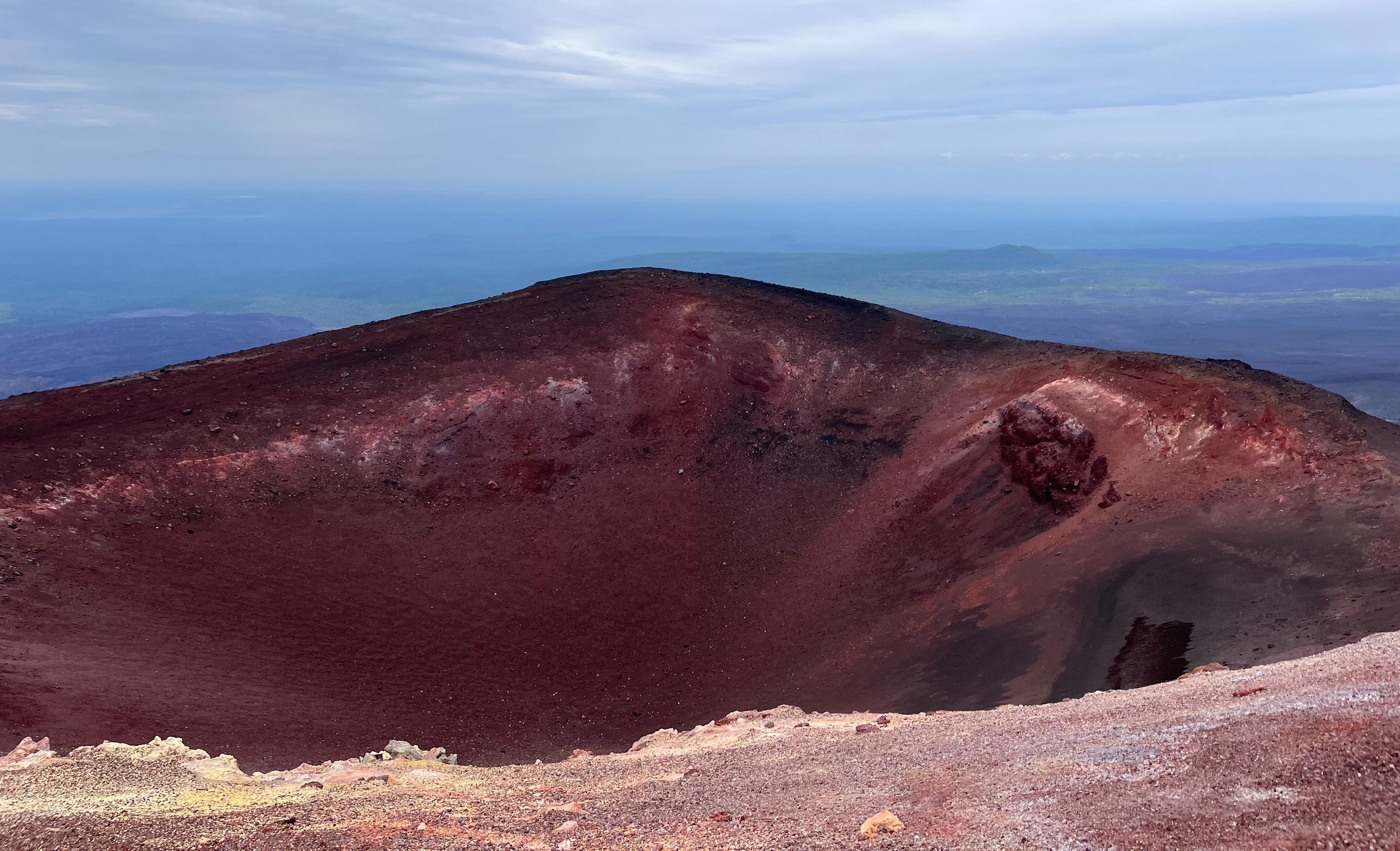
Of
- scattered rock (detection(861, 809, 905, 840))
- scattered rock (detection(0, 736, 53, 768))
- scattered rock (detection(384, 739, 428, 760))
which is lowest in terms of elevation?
scattered rock (detection(384, 739, 428, 760))

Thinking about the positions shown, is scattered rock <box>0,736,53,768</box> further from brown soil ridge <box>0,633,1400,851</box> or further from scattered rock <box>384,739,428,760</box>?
scattered rock <box>384,739,428,760</box>

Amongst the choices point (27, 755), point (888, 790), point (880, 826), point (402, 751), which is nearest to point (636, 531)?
point (402, 751)

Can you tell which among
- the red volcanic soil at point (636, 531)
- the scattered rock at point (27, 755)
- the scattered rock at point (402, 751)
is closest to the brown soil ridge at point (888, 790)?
the scattered rock at point (27, 755)

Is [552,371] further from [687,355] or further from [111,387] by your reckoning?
[111,387]

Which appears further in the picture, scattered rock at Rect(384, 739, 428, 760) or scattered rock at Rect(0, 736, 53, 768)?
scattered rock at Rect(384, 739, 428, 760)

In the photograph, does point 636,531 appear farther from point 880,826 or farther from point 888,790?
point 880,826

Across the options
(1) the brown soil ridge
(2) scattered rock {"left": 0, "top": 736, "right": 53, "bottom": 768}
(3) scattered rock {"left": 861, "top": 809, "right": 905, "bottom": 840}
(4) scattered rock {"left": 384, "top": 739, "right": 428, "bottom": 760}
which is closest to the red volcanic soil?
(2) scattered rock {"left": 0, "top": 736, "right": 53, "bottom": 768}
